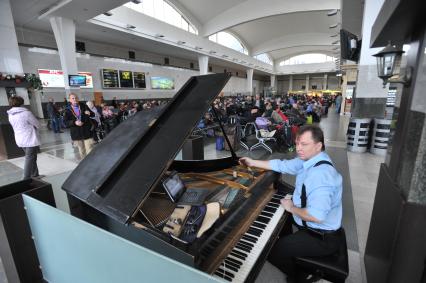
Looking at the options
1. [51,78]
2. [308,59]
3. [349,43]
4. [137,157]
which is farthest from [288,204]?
[308,59]

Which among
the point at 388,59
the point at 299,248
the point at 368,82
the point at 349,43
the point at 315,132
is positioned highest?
the point at 349,43

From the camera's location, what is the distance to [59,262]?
5.16ft

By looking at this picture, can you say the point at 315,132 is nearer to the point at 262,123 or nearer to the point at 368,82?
the point at 262,123

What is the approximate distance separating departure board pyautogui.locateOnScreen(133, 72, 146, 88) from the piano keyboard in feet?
50.7

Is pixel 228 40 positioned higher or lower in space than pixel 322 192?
higher

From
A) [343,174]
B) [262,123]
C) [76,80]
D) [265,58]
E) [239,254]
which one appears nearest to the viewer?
[239,254]

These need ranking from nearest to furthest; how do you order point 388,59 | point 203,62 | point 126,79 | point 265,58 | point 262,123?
1. point 388,59
2. point 262,123
3. point 126,79
4. point 203,62
5. point 265,58

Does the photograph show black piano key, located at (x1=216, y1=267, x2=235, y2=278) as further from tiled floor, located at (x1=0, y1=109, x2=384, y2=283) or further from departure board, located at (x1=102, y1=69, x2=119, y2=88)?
departure board, located at (x1=102, y1=69, x2=119, y2=88)

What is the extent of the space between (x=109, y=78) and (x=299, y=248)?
14744mm

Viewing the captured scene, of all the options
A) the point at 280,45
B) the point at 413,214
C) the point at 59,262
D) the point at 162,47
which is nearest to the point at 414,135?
the point at 413,214

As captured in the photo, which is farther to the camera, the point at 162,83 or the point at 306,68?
the point at 306,68

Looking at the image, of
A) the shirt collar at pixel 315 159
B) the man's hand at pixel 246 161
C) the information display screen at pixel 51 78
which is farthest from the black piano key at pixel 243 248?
the information display screen at pixel 51 78

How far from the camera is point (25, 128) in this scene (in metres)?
4.21

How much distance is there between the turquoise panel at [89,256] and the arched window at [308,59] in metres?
36.8
